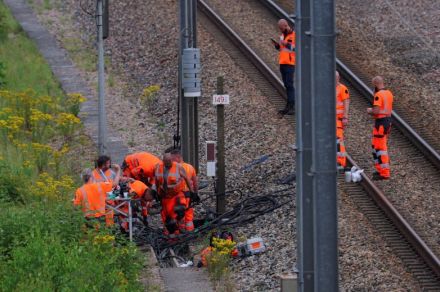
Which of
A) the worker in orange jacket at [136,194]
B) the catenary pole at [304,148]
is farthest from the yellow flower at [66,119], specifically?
the catenary pole at [304,148]

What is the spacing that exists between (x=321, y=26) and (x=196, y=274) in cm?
632

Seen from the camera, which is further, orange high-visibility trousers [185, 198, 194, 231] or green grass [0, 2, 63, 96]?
green grass [0, 2, 63, 96]

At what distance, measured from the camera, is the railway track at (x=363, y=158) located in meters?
14.9

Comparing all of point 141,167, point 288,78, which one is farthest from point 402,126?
point 141,167

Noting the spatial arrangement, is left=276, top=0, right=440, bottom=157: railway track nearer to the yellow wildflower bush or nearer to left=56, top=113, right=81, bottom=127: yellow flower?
left=56, top=113, right=81, bottom=127: yellow flower

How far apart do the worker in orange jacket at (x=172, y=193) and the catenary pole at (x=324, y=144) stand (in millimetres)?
6957

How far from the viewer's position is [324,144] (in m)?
9.51

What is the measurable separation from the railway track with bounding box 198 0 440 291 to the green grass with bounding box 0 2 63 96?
11.7ft

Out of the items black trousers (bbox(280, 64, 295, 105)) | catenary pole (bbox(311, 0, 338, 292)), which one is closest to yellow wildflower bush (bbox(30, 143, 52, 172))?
black trousers (bbox(280, 64, 295, 105))

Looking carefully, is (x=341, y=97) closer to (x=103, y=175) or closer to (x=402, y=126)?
(x=402, y=126)

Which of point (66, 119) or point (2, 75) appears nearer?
point (66, 119)

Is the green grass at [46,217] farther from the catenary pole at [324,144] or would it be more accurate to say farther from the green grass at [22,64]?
the catenary pole at [324,144]

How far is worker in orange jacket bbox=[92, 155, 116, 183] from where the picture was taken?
15.9 meters

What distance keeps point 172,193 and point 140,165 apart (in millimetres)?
1051
